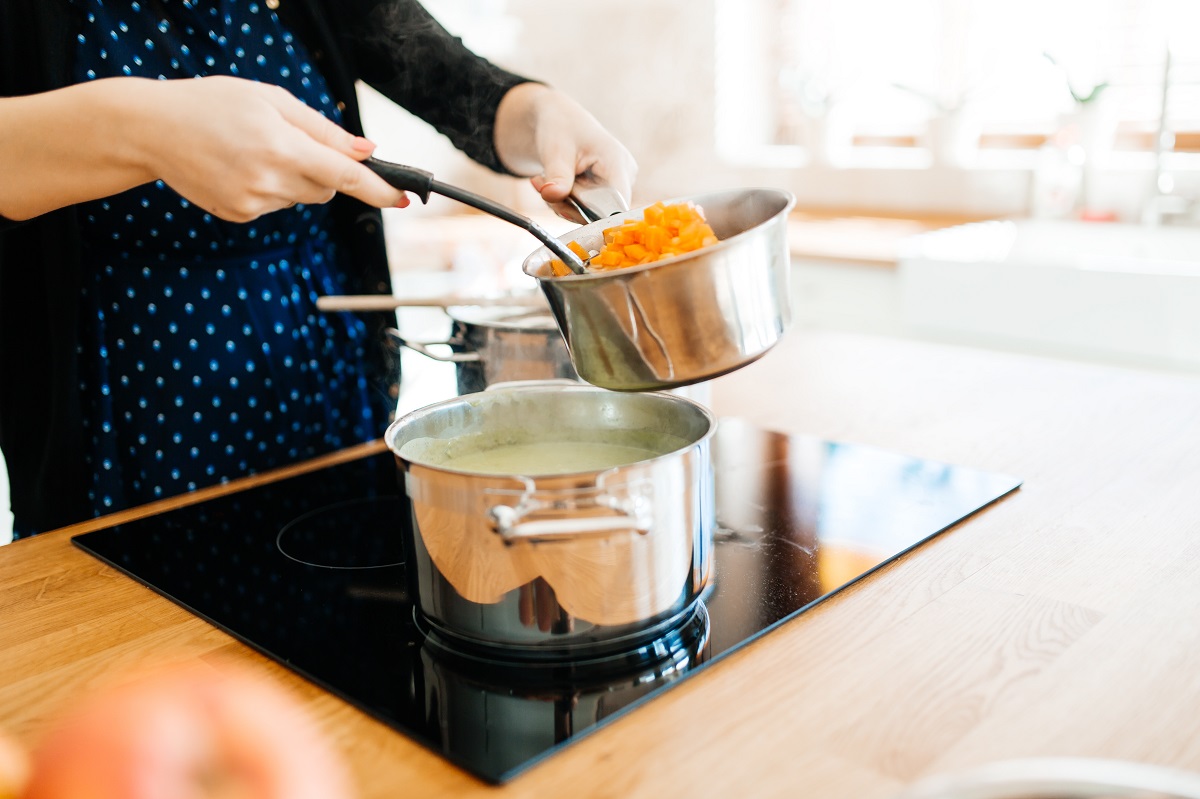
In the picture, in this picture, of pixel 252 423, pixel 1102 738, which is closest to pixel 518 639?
pixel 1102 738

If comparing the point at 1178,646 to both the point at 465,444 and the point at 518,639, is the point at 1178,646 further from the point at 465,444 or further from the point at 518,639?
the point at 465,444

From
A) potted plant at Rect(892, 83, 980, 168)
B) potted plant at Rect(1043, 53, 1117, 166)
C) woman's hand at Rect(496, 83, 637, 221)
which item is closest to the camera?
woman's hand at Rect(496, 83, 637, 221)

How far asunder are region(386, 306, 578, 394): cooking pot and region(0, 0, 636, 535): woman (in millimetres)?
139

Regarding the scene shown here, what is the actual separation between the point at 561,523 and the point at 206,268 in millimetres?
669

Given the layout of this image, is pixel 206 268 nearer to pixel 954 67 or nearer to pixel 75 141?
pixel 75 141

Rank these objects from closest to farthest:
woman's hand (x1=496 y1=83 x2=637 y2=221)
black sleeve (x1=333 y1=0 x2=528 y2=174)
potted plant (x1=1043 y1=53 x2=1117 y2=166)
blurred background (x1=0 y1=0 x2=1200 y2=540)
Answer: woman's hand (x1=496 y1=83 x2=637 y2=221), black sleeve (x1=333 y1=0 x2=528 y2=174), blurred background (x1=0 y1=0 x2=1200 y2=540), potted plant (x1=1043 y1=53 x2=1117 y2=166)

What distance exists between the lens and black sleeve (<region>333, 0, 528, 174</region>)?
119cm

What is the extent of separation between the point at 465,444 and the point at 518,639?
0.80 ft

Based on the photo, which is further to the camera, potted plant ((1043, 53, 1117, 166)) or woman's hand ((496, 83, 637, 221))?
potted plant ((1043, 53, 1117, 166))

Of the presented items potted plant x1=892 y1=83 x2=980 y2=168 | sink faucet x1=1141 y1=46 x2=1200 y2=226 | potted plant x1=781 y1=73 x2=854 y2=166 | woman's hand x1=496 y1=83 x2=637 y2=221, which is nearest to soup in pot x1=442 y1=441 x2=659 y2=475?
woman's hand x1=496 y1=83 x2=637 y2=221

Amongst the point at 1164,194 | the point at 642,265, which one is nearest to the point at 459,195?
the point at 642,265

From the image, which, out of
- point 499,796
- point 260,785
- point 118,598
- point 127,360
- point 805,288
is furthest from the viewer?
point 805,288

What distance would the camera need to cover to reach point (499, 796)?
53 cm

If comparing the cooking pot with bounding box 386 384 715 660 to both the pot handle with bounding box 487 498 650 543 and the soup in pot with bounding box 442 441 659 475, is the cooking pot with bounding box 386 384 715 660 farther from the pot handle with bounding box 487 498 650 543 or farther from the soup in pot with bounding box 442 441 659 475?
the soup in pot with bounding box 442 441 659 475
